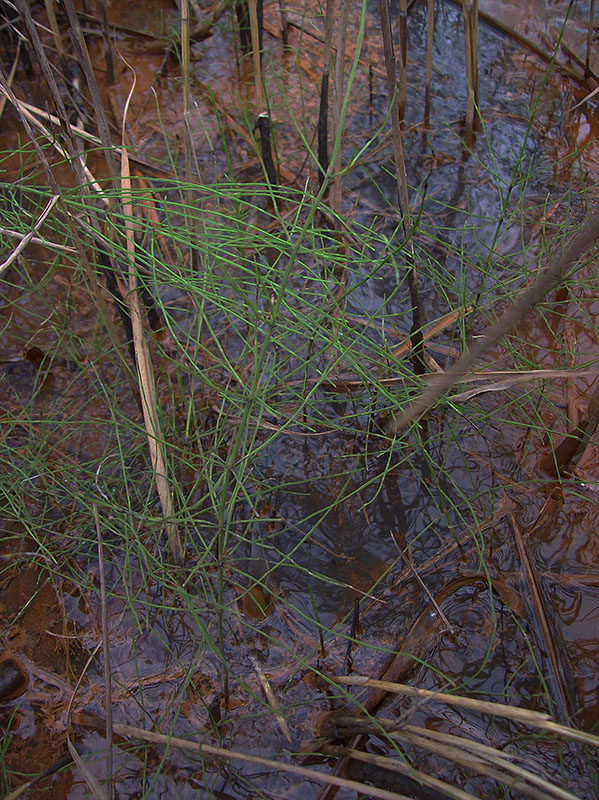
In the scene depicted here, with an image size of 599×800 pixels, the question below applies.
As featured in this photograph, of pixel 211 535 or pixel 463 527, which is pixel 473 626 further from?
pixel 211 535

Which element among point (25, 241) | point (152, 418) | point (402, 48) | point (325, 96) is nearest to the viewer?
point (25, 241)

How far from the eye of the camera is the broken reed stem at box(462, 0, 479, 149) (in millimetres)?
1969

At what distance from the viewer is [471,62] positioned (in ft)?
6.69

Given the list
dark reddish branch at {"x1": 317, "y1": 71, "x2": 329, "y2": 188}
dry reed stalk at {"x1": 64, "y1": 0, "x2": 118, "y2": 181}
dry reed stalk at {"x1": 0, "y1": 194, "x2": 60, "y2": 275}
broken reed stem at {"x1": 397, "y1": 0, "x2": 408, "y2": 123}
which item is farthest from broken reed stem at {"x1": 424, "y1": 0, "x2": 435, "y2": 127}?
dry reed stalk at {"x1": 0, "y1": 194, "x2": 60, "y2": 275}

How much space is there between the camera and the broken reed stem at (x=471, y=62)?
77.5 inches

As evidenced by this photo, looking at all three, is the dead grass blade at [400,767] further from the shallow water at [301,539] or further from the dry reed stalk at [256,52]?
the dry reed stalk at [256,52]

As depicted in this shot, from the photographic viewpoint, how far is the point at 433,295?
1.84 meters

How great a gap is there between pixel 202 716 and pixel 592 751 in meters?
0.70

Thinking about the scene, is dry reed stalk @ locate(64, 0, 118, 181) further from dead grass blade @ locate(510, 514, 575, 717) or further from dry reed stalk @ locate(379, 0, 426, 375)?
dead grass blade @ locate(510, 514, 575, 717)

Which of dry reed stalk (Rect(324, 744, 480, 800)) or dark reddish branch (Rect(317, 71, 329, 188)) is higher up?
dark reddish branch (Rect(317, 71, 329, 188))

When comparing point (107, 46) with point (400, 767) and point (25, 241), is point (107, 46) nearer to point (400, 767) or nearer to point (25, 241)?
point (25, 241)

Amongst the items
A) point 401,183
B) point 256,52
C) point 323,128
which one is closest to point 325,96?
point 323,128

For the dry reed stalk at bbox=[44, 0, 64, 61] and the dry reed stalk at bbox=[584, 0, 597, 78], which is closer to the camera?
the dry reed stalk at bbox=[44, 0, 64, 61]

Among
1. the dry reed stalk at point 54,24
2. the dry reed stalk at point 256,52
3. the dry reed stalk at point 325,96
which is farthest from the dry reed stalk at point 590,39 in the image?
the dry reed stalk at point 54,24
